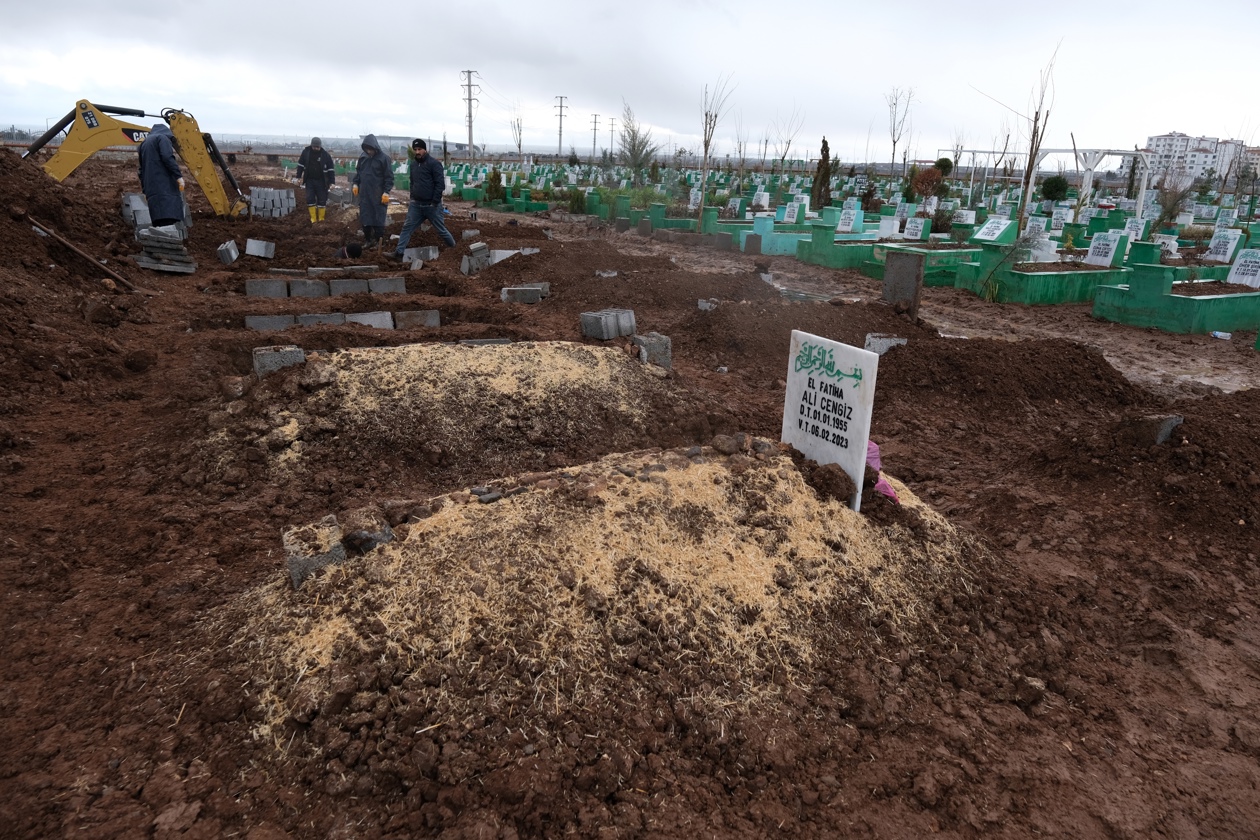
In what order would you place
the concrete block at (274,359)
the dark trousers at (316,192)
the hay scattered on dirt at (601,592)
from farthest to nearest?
the dark trousers at (316,192) → the concrete block at (274,359) → the hay scattered on dirt at (601,592)

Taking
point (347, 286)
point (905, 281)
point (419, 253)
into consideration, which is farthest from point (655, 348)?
point (419, 253)

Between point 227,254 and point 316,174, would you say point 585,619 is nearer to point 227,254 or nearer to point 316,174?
point 227,254

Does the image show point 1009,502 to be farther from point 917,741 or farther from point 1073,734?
point 917,741

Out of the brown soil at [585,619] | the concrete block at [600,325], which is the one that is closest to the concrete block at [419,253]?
the concrete block at [600,325]

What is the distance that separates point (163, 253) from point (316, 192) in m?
Answer: 5.77

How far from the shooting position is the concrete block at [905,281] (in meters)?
8.66

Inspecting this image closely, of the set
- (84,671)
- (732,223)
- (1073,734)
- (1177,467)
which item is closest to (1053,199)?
(732,223)

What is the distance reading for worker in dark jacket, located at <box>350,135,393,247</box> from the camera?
11010mm

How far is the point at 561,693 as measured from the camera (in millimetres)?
2482

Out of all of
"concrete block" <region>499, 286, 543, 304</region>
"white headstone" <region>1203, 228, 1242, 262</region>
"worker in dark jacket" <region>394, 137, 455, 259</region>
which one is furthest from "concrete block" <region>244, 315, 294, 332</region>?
"white headstone" <region>1203, 228, 1242, 262</region>

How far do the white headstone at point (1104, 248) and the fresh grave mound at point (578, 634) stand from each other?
11728mm

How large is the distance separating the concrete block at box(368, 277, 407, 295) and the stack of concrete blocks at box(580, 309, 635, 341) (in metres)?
3.58

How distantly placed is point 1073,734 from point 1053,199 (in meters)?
28.7

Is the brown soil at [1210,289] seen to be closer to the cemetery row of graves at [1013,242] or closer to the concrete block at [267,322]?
the cemetery row of graves at [1013,242]
